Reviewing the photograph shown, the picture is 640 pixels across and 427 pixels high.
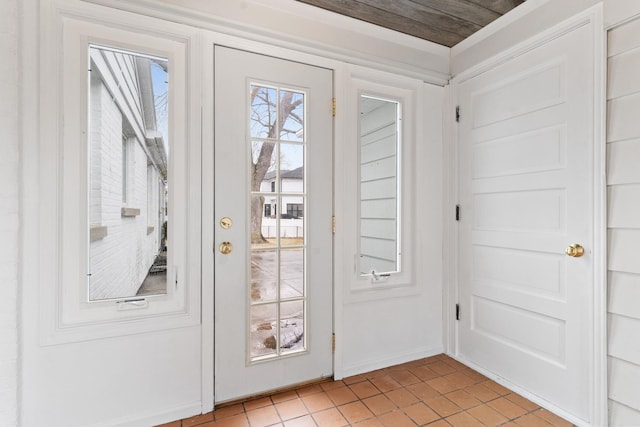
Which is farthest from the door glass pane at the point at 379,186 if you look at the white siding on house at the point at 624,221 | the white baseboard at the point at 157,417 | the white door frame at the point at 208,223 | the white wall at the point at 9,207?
the white wall at the point at 9,207

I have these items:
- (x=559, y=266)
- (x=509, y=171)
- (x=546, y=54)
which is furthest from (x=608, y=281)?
(x=546, y=54)

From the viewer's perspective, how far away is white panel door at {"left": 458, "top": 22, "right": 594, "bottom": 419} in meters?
1.69

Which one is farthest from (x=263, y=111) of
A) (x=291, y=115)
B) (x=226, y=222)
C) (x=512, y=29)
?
(x=512, y=29)

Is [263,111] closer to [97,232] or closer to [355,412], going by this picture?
[97,232]

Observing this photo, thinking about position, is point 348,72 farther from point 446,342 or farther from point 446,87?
point 446,342

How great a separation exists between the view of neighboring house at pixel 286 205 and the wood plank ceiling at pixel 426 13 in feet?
3.50

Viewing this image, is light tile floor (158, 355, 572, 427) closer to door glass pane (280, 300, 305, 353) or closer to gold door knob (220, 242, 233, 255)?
door glass pane (280, 300, 305, 353)

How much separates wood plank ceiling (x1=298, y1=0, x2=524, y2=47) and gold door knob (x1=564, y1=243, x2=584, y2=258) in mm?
1492

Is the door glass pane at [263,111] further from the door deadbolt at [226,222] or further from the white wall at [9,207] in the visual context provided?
the white wall at [9,207]

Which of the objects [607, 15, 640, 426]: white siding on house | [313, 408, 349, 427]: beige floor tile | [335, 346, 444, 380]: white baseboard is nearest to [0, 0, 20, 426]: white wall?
[313, 408, 349, 427]: beige floor tile

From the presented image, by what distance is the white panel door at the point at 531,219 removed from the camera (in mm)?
1690

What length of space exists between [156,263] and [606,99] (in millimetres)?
2440

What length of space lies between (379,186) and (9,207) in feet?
6.61

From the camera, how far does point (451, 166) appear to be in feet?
8.12
